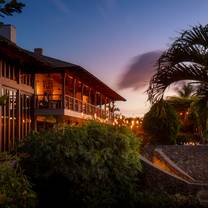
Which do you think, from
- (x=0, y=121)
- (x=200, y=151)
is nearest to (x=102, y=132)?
(x=0, y=121)

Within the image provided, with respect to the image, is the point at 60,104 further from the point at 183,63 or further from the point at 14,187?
the point at 183,63

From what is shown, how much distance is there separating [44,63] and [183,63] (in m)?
14.2

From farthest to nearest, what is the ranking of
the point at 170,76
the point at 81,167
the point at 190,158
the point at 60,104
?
the point at 60,104
the point at 190,158
the point at 81,167
the point at 170,76

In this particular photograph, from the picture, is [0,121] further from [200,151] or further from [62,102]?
[200,151]

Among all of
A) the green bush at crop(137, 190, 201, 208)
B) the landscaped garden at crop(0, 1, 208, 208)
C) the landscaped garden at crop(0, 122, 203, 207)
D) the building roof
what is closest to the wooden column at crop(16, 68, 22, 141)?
the building roof

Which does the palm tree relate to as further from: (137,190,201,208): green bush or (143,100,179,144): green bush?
(143,100,179,144): green bush

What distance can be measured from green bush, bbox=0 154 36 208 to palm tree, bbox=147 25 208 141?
12.1ft

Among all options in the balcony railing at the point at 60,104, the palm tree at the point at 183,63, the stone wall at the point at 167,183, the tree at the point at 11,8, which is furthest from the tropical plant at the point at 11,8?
the balcony railing at the point at 60,104

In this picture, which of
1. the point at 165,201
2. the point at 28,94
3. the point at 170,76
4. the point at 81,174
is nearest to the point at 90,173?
the point at 81,174

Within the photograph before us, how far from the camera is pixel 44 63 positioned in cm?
2200

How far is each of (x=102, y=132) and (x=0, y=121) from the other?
293 inches

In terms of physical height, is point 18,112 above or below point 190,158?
Answer: above

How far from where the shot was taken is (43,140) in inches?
532

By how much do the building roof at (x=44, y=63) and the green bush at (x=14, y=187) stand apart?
317cm
